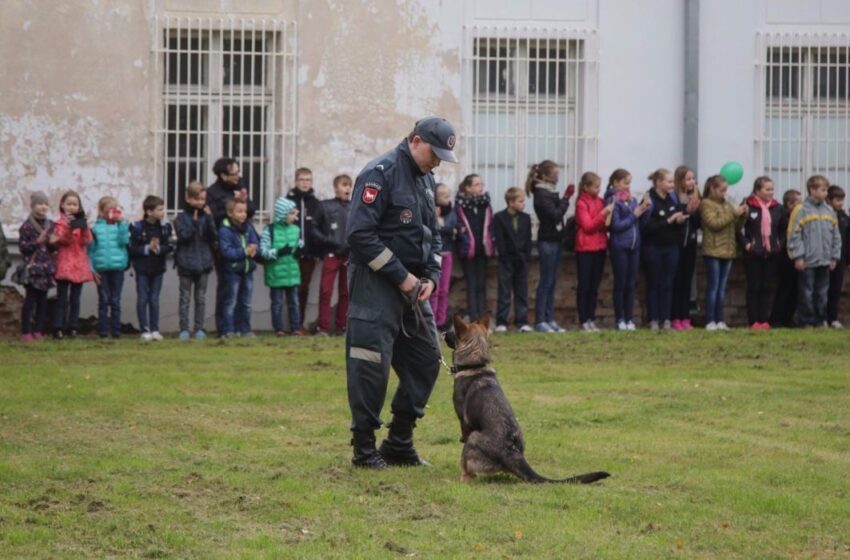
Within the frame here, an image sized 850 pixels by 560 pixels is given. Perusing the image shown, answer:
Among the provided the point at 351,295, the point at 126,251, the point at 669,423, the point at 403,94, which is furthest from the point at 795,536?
the point at 403,94

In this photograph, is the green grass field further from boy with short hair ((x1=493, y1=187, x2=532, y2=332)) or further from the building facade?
the building facade

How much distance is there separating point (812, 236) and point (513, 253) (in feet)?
12.1

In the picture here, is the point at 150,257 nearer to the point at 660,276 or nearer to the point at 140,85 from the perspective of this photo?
the point at 140,85

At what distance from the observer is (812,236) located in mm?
20156

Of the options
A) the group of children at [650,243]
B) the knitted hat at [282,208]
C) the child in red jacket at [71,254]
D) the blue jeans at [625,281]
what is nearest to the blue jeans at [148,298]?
the child in red jacket at [71,254]

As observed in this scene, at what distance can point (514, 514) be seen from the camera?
8.38 metres

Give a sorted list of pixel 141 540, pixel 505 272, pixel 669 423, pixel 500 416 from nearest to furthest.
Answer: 1. pixel 141 540
2. pixel 500 416
3. pixel 669 423
4. pixel 505 272

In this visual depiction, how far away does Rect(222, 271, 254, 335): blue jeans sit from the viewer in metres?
18.8

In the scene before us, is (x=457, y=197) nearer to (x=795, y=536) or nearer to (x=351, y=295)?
(x=351, y=295)

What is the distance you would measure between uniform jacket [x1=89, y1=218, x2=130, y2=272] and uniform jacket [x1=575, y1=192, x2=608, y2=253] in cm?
536

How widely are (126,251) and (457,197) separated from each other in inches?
A: 158

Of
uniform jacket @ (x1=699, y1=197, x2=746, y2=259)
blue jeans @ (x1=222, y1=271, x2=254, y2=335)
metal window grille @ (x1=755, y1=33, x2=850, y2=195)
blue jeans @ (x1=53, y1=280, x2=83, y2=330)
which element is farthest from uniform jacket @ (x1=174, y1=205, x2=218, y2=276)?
metal window grille @ (x1=755, y1=33, x2=850, y2=195)

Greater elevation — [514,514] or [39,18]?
[39,18]

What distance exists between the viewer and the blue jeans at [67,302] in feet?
60.3
